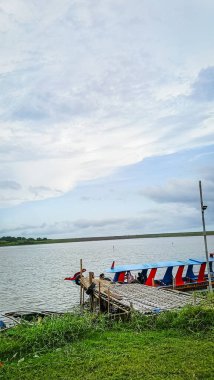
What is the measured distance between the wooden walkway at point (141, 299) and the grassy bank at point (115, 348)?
5.08 feet

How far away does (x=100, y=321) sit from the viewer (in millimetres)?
13188

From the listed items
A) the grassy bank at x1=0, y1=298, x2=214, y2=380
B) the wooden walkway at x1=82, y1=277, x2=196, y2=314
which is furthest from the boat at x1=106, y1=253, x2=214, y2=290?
the grassy bank at x1=0, y1=298, x2=214, y2=380

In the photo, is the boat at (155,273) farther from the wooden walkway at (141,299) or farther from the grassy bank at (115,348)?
the grassy bank at (115,348)

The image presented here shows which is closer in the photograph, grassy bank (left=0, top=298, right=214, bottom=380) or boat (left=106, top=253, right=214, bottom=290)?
grassy bank (left=0, top=298, right=214, bottom=380)

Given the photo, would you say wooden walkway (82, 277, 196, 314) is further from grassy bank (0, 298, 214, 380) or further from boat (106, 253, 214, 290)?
boat (106, 253, 214, 290)

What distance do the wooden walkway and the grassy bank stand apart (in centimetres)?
155

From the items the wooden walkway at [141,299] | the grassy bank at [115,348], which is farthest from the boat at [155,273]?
the grassy bank at [115,348]

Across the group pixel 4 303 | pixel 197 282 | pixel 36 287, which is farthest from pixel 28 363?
pixel 36 287

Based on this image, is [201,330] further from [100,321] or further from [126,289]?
[126,289]

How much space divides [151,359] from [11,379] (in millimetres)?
3380

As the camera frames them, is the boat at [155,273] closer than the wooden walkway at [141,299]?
No

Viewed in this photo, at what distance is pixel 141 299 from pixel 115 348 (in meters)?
6.77

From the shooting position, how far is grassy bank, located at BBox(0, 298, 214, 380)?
8.25 meters

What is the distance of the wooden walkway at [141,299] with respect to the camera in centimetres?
1459
